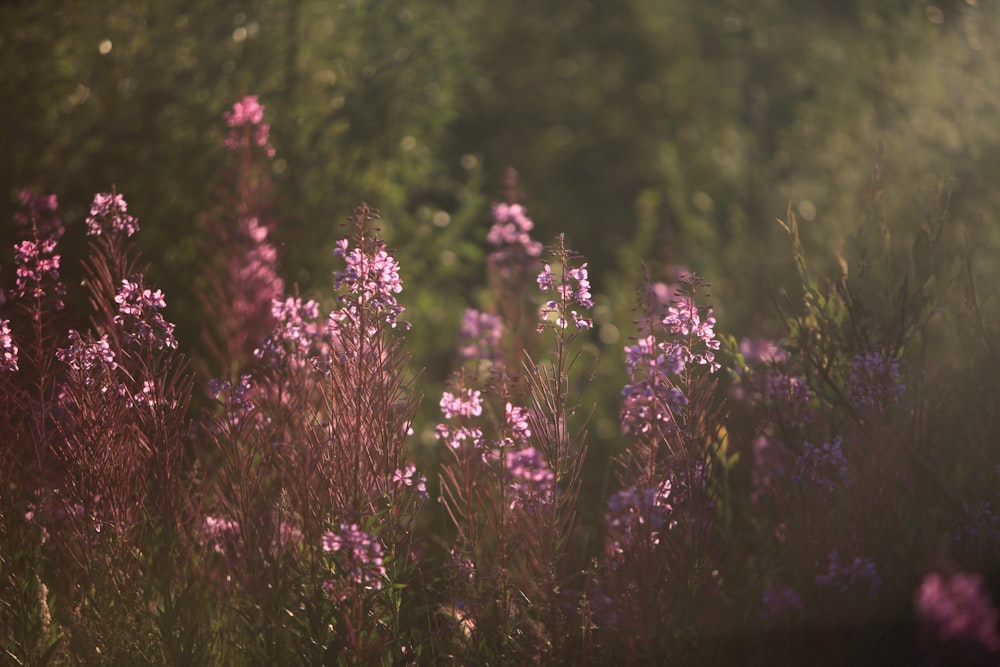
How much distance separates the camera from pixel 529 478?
3.61m

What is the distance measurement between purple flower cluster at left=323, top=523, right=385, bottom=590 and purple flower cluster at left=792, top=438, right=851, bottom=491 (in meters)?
1.59

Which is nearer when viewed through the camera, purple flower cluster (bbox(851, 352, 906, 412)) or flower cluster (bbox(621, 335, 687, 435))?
flower cluster (bbox(621, 335, 687, 435))

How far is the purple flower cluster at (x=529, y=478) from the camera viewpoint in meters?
3.57

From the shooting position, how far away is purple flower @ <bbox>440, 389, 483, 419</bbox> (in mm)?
3799

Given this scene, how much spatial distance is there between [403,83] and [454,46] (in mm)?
769

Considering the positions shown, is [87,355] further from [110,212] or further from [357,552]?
[357,552]

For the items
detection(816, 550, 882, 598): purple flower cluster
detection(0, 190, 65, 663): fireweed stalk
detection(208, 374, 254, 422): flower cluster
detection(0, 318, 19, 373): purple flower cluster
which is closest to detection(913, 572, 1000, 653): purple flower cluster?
detection(816, 550, 882, 598): purple flower cluster

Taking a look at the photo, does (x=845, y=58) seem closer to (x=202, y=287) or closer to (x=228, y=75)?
(x=228, y=75)

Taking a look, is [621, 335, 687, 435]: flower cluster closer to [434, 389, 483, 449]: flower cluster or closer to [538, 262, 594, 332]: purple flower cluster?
[538, 262, 594, 332]: purple flower cluster

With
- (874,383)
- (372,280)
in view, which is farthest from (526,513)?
(874,383)

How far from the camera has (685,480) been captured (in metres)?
3.62

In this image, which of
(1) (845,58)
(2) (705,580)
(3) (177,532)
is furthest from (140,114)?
(1) (845,58)

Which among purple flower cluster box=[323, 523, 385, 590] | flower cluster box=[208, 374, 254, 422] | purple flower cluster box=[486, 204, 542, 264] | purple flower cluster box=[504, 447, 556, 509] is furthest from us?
purple flower cluster box=[486, 204, 542, 264]

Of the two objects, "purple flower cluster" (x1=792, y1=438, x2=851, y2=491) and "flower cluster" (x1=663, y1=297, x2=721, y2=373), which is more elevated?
"flower cluster" (x1=663, y1=297, x2=721, y2=373)
